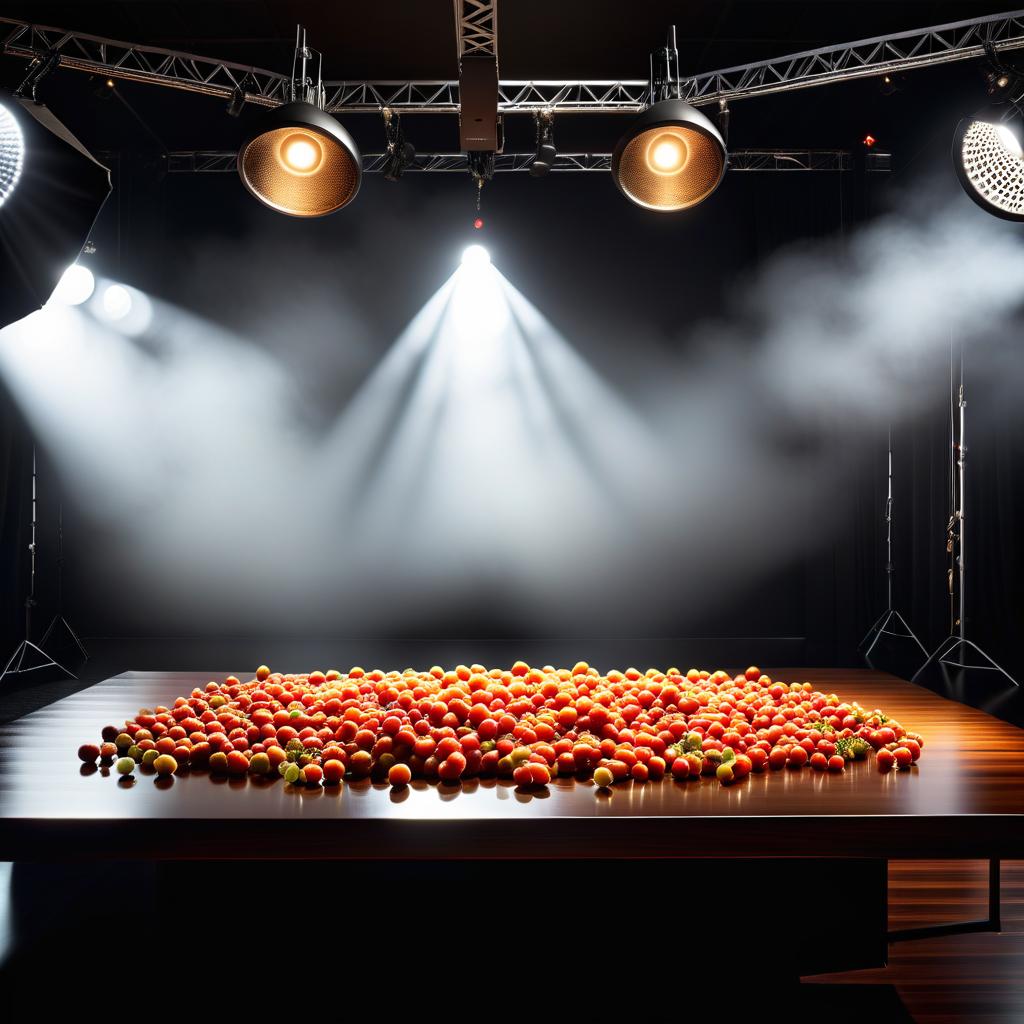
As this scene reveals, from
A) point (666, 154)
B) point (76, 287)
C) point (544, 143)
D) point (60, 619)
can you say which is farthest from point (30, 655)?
point (666, 154)

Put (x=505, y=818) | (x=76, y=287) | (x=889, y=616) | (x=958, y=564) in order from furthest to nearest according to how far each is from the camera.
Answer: (x=76, y=287) → (x=889, y=616) → (x=958, y=564) → (x=505, y=818)

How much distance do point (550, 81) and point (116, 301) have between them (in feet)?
11.4

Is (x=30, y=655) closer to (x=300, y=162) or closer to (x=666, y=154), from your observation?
(x=300, y=162)

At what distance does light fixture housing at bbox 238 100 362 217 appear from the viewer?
6.68 ft

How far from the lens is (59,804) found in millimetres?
1432

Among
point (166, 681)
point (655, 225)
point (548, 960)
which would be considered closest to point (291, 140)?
point (166, 681)

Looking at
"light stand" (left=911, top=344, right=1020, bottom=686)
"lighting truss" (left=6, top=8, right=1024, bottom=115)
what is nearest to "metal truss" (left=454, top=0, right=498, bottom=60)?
"lighting truss" (left=6, top=8, right=1024, bottom=115)

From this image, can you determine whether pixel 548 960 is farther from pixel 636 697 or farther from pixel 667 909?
pixel 636 697

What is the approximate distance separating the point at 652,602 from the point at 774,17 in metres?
3.66

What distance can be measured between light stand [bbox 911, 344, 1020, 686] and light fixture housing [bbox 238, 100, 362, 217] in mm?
3854

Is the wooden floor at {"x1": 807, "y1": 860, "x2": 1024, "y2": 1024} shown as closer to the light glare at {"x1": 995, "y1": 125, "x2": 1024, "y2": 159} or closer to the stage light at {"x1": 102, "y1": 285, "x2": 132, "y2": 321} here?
the light glare at {"x1": 995, "y1": 125, "x2": 1024, "y2": 159}

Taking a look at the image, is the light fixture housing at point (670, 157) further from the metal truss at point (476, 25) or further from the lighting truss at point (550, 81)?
the lighting truss at point (550, 81)

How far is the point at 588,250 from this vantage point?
6.42 metres

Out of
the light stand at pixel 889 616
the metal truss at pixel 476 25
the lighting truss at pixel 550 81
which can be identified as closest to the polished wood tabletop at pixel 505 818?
the metal truss at pixel 476 25
